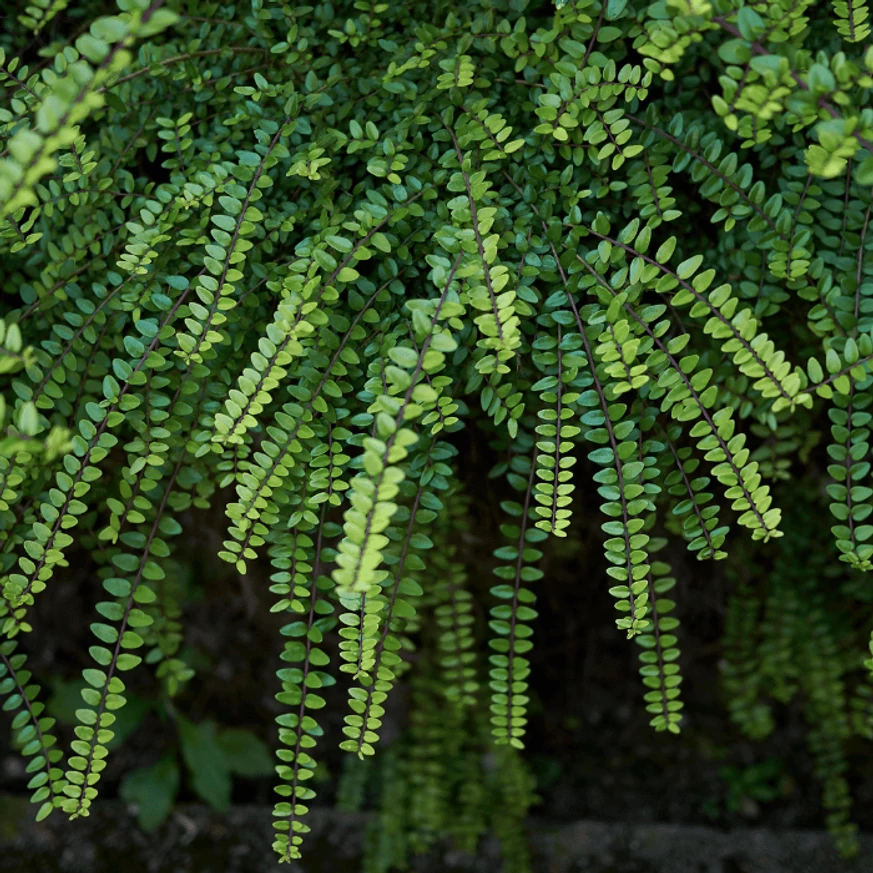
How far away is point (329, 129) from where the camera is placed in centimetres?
123

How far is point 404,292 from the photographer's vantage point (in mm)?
1250

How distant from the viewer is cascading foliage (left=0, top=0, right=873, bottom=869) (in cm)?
109

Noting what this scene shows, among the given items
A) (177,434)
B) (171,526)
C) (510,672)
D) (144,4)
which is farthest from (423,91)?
(510,672)

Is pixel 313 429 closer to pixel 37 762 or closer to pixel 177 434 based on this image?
pixel 177 434

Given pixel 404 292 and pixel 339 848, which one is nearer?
pixel 404 292

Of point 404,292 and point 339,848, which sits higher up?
point 404,292

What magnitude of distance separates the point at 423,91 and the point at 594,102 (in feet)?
0.99

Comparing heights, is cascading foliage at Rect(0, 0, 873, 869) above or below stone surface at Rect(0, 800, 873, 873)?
above

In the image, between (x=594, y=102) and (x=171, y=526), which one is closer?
(x=594, y=102)

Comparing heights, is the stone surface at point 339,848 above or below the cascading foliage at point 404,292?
below

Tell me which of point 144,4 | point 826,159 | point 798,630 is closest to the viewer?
point 144,4

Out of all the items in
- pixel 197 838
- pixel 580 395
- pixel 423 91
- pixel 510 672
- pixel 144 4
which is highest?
pixel 144 4

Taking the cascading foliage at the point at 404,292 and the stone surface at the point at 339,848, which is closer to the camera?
the cascading foliage at the point at 404,292

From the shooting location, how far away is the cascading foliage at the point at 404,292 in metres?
1.09
